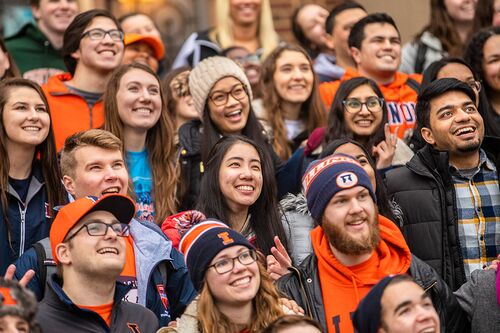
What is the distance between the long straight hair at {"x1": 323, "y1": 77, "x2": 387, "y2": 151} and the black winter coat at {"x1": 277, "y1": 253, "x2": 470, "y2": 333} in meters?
1.76

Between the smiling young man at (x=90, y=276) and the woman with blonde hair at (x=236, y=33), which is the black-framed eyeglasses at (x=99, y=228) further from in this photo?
the woman with blonde hair at (x=236, y=33)

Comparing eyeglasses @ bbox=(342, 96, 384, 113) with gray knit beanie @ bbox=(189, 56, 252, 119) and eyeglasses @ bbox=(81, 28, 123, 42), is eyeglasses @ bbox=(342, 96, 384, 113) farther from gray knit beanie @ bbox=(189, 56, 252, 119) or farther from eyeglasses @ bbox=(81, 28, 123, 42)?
eyeglasses @ bbox=(81, 28, 123, 42)

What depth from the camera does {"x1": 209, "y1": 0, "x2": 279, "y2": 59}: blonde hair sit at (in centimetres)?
1184

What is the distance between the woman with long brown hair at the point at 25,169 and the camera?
26.8ft

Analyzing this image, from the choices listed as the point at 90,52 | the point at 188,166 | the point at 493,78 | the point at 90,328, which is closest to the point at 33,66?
the point at 90,52

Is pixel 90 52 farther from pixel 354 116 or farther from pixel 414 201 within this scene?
pixel 414 201

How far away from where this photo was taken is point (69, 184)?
324 inches

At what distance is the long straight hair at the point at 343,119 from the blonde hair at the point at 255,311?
2.41 m

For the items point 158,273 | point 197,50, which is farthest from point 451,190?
point 197,50

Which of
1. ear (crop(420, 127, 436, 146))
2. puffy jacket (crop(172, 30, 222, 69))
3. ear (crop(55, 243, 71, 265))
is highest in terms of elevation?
puffy jacket (crop(172, 30, 222, 69))

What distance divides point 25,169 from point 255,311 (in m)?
2.18

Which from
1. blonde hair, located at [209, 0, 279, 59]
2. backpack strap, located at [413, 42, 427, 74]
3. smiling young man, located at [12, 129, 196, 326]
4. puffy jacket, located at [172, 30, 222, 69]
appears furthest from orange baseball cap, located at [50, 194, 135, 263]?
backpack strap, located at [413, 42, 427, 74]

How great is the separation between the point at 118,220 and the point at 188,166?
2068mm

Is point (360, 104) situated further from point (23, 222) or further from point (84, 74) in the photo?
point (23, 222)
